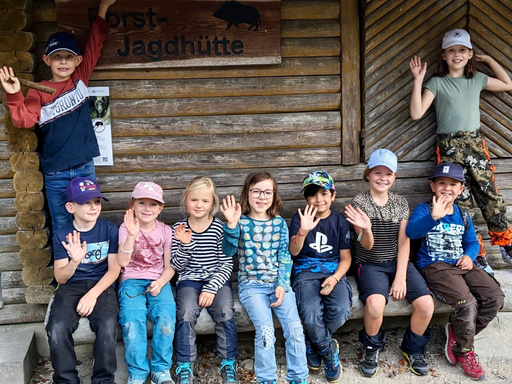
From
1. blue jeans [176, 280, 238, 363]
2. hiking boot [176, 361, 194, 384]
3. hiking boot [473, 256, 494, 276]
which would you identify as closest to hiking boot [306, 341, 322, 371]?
blue jeans [176, 280, 238, 363]

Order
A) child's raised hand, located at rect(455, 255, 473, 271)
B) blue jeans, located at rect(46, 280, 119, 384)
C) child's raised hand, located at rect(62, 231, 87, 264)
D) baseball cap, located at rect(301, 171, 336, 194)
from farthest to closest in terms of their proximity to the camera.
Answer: child's raised hand, located at rect(455, 255, 473, 271), baseball cap, located at rect(301, 171, 336, 194), child's raised hand, located at rect(62, 231, 87, 264), blue jeans, located at rect(46, 280, 119, 384)

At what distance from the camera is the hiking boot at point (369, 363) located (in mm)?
3895

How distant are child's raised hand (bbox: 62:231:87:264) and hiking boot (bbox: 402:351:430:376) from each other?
8.23ft

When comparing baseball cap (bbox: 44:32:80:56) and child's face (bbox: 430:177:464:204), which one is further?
child's face (bbox: 430:177:464:204)

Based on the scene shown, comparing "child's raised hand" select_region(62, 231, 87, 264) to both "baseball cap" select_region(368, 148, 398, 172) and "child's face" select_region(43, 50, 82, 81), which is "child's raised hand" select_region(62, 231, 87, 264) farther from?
"baseball cap" select_region(368, 148, 398, 172)

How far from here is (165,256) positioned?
3908mm

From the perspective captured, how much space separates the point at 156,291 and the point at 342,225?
1.48 meters

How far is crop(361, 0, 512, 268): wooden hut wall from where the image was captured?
448 centimetres

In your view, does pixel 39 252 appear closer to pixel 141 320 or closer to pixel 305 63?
pixel 141 320

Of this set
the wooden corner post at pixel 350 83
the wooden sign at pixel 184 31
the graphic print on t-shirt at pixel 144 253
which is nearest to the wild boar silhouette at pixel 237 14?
the wooden sign at pixel 184 31

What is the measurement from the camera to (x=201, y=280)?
153 inches

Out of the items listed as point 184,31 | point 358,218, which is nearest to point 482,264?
point 358,218

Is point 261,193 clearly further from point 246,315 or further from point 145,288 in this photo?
point 145,288

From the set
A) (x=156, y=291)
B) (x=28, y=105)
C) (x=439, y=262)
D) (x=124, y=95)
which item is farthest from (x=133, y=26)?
(x=439, y=262)
